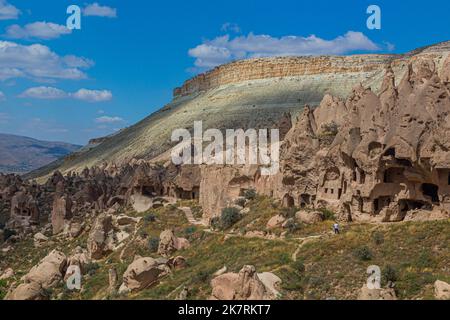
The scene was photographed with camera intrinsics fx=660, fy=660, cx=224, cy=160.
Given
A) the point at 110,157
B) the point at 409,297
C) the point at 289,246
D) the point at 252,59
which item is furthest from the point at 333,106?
the point at 252,59

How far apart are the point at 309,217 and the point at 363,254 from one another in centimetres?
602

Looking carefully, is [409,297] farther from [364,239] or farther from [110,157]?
[110,157]

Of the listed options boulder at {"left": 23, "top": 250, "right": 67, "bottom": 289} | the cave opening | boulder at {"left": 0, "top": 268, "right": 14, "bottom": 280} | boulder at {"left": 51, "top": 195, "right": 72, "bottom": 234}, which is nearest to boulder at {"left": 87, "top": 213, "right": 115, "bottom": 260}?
boulder at {"left": 23, "top": 250, "right": 67, "bottom": 289}

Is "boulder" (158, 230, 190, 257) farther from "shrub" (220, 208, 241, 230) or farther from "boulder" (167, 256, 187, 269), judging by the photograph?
"boulder" (167, 256, 187, 269)

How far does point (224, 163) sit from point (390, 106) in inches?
550

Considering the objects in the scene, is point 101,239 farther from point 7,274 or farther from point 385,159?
point 385,159

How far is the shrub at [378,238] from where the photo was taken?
26.5 metres

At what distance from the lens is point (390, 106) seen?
29.6 metres

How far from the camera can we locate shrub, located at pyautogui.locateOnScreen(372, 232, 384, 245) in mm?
26484

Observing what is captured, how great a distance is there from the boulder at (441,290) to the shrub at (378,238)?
498cm

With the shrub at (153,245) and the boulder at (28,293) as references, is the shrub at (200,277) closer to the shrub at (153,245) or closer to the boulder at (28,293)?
the boulder at (28,293)

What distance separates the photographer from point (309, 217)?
3133 cm

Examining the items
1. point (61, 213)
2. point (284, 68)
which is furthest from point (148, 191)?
point (284, 68)
